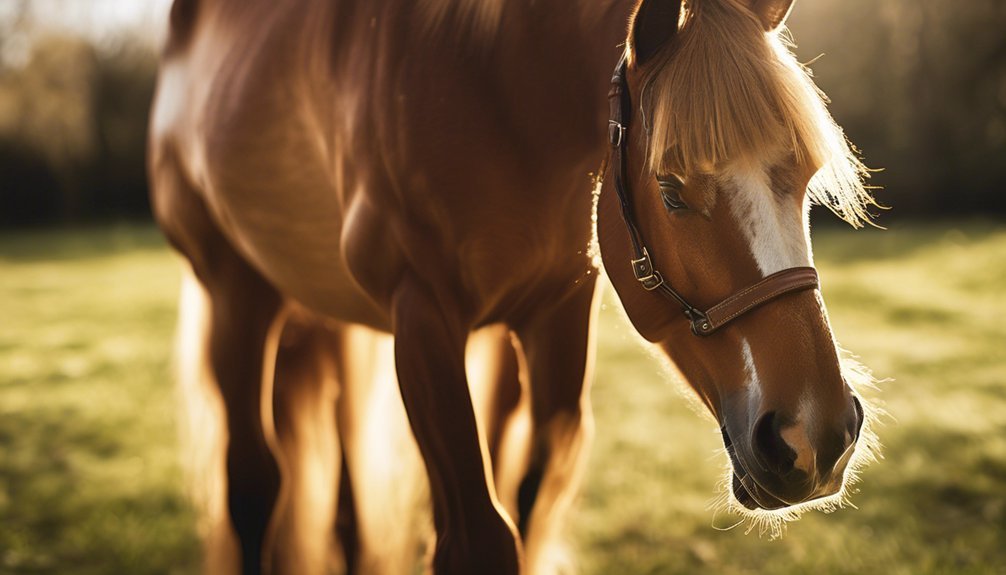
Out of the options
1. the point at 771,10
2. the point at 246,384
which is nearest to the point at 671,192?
the point at 771,10

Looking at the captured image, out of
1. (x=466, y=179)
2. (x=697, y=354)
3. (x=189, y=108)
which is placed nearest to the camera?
(x=697, y=354)

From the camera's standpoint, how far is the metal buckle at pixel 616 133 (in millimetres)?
1531

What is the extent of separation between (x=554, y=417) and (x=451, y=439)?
55cm

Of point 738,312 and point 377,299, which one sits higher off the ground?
point 738,312

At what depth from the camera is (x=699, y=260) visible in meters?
1.45

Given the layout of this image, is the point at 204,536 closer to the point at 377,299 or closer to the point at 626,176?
the point at 377,299

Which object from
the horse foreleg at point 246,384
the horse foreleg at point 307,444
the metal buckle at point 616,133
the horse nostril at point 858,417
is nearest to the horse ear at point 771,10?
the metal buckle at point 616,133

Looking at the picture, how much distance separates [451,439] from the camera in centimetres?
176

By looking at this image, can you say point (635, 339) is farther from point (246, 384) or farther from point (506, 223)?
point (246, 384)

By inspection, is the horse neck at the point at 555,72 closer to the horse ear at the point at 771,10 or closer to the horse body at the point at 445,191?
the horse body at the point at 445,191

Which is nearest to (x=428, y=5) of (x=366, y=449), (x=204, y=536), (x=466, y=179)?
(x=466, y=179)

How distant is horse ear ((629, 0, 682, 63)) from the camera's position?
57.2 inches

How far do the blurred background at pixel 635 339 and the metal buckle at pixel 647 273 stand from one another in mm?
288

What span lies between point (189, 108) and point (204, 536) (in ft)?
4.38
